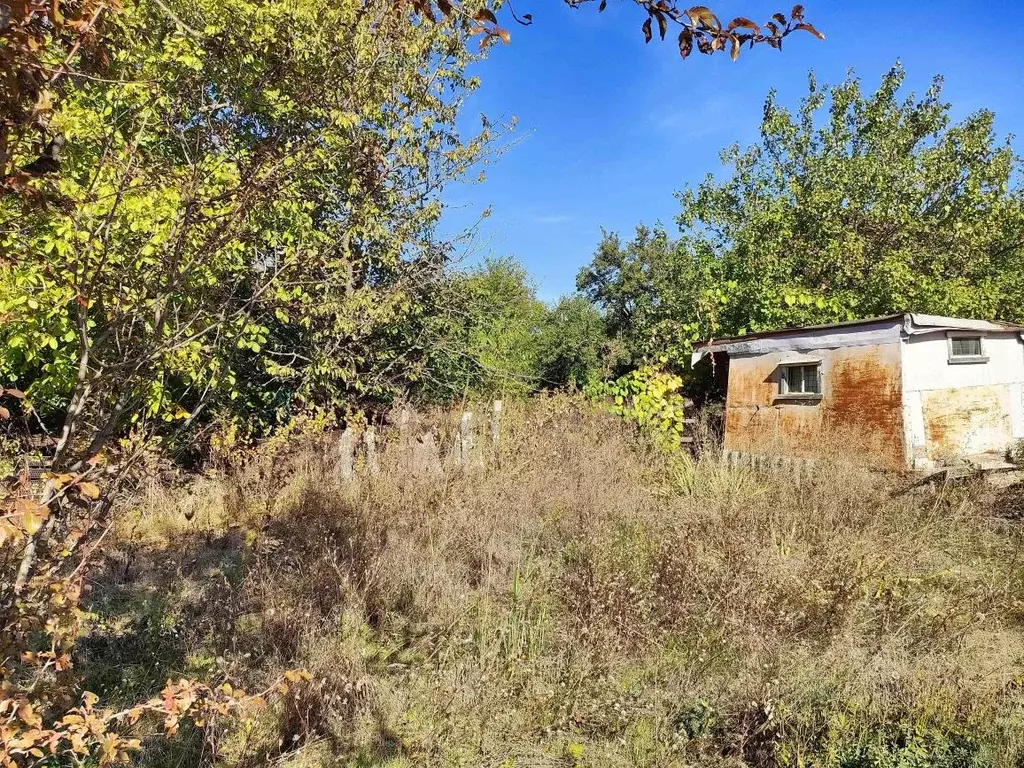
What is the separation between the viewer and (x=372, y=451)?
7.50 m

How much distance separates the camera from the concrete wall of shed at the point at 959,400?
328 inches

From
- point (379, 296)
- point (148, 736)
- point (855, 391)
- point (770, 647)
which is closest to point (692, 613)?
point (770, 647)

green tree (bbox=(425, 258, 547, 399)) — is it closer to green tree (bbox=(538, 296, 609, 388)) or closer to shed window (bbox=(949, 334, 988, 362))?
green tree (bbox=(538, 296, 609, 388))

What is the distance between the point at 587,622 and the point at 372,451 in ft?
13.8

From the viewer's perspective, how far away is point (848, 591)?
4188 millimetres

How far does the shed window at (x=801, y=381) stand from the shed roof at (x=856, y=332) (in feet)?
1.23

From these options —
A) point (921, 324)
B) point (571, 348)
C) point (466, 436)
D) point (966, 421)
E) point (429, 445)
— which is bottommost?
point (429, 445)

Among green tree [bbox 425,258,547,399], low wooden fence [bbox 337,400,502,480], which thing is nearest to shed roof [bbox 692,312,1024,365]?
green tree [bbox 425,258,547,399]

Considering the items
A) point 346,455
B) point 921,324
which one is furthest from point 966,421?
point 346,455

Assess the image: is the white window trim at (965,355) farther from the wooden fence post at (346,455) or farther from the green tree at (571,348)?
the wooden fence post at (346,455)

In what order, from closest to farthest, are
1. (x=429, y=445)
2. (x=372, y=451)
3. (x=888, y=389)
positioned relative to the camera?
(x=429, y=445), (x=372, y=451), (x=888, y=389)

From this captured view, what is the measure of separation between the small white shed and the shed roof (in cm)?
2

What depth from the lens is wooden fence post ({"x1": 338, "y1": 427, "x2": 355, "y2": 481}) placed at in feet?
24.3

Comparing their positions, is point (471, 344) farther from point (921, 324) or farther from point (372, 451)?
point (921, 324)
